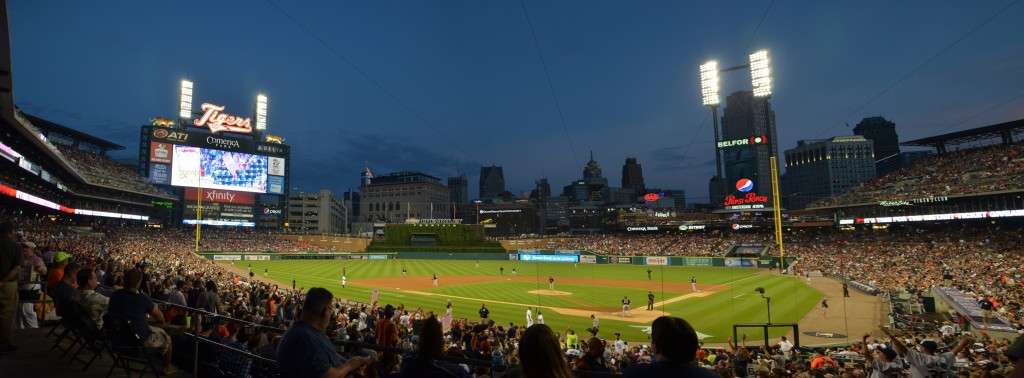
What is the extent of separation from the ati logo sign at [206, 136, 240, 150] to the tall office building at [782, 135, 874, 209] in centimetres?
15961

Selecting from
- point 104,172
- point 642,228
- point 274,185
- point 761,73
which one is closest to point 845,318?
point 761,73

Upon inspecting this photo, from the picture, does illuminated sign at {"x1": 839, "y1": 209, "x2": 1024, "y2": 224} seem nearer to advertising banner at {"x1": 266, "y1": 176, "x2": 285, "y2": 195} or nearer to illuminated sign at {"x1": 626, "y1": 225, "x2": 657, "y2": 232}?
illuminated sign at {"x1": 626, "y1": 225, "x2": 657, "y2": 232}

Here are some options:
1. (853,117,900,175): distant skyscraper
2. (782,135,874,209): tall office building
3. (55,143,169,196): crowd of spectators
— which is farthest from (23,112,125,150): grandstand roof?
(853,117,900,175): distant skyscraper

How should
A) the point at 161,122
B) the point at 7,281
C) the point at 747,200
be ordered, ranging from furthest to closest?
the point at 161,122 < the point at 747,200 < the point at 7,281

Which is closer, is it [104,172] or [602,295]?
[602,295]

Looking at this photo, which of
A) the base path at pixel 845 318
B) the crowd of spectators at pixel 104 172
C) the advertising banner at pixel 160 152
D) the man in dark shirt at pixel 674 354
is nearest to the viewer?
the man in dark shirt at pixel 674 354

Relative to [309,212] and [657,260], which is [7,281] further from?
[309,212]

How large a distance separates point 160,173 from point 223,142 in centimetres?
1037

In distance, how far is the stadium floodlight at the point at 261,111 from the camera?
94.6 m

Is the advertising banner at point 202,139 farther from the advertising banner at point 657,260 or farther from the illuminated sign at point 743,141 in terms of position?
the illuminated sign at point 743,141

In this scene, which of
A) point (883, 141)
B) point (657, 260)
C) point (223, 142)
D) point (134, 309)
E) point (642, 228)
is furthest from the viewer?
point (883, 141)

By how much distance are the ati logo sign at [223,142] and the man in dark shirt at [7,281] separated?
8654 centimetres

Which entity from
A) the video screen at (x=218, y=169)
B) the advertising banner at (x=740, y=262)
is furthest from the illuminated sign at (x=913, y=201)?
the video screen at (x=218, y=169)

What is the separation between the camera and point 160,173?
7688 centimetres
